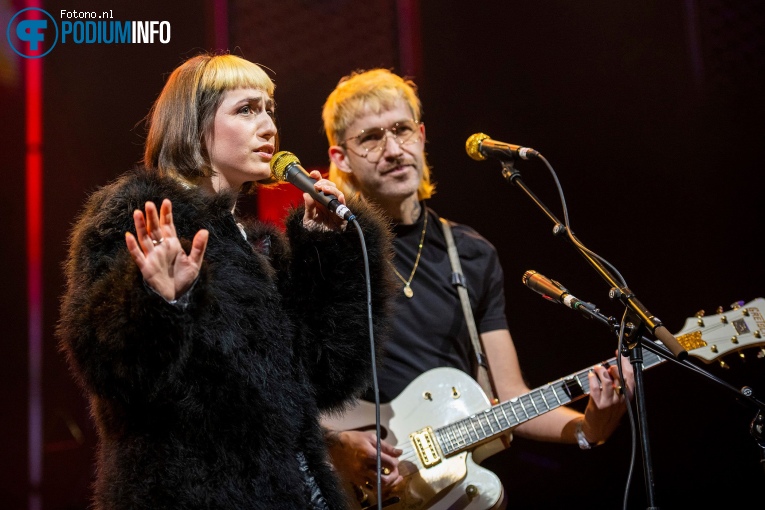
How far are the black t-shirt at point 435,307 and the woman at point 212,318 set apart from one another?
25.6 inches

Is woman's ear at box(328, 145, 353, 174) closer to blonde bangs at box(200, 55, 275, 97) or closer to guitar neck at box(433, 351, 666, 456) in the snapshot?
blonde bangs at box(200, 55, 275, 97)

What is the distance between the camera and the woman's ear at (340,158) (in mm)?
3223

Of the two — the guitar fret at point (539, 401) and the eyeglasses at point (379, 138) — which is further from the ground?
the eyeglasses at point (379, 138)

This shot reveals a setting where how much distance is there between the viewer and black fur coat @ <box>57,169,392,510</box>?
1689 mm

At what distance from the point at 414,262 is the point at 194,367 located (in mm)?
1462

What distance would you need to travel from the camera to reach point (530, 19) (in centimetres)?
401

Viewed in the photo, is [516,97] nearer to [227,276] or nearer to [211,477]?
[227,276]

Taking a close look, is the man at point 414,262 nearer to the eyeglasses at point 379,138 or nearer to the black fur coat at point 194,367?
the eyeglasses at point 379,138

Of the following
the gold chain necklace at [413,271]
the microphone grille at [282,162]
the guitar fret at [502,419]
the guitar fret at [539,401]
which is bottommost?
the guitar fret at [502,419]

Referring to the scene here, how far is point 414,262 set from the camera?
3121 millimetres

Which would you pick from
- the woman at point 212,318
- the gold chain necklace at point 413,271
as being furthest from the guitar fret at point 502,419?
the woman at point 212,318

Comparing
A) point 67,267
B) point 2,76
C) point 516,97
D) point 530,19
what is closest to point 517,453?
point 516,97

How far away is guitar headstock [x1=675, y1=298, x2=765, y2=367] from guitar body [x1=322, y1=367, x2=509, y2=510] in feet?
2.47

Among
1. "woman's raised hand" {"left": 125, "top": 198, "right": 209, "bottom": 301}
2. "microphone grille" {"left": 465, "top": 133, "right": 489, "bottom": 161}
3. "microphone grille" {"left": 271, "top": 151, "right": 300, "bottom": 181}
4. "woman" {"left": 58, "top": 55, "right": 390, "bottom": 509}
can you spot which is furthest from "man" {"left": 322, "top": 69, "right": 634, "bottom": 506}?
"woman's raised hand" {"left": 125, "top": 198, "right": 209, "bottom": 301}
